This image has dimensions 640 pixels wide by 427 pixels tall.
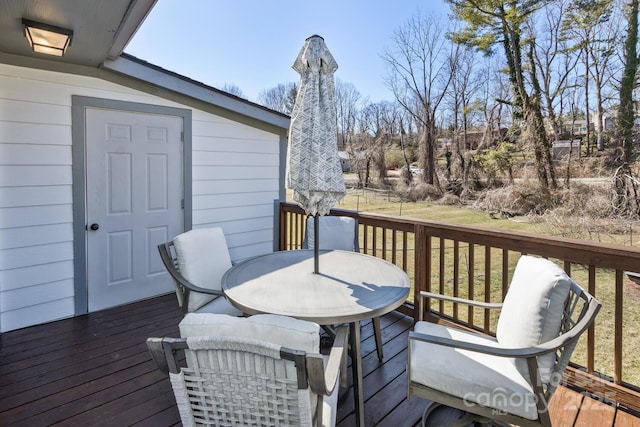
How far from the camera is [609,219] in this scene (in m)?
9.30

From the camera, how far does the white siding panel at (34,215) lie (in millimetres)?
2975

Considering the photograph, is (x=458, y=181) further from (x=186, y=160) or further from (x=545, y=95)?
(x=186, y=160)

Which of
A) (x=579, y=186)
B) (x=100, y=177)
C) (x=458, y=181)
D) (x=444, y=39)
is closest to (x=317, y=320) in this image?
(x=100, y=177)

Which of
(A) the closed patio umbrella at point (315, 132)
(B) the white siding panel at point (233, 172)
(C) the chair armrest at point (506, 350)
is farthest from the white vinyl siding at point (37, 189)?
(C) the chair armrest at point (506, 350)

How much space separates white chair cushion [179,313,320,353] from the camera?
1.10 m

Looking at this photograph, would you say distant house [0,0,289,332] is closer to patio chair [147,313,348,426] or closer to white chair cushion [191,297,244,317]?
white chair cushion [191,297,244,317]

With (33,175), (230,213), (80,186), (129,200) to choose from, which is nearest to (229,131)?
(230,213)

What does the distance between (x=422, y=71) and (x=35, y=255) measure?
18.6 m

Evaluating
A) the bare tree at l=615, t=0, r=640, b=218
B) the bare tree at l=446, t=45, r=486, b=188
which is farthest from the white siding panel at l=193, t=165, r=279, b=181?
the bare tree at l=446, t=45, r=486, b=188

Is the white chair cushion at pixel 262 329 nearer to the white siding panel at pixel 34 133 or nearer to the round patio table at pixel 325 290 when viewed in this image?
the round patio table at pixel 325 290

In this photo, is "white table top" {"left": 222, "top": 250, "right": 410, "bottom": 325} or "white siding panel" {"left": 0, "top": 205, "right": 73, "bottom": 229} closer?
"white table top" {"left": 222, "top": 250, "right": 410, "bottom": 325}

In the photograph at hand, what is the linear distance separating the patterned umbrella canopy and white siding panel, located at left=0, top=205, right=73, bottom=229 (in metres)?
2.49

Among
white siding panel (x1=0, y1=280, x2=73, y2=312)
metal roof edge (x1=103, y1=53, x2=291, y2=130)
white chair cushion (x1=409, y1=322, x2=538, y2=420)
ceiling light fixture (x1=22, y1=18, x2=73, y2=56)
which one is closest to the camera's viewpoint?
white chair cushion (x1=409, y1=322, x2=538, y2=420)

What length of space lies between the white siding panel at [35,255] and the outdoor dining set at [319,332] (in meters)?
1.56
